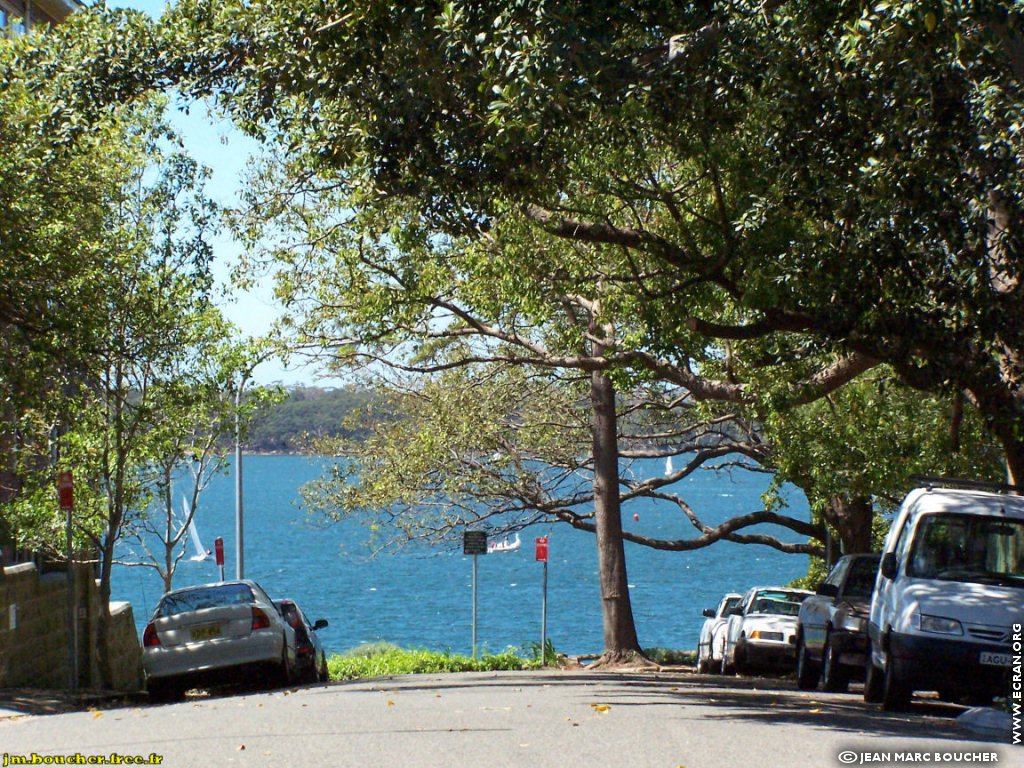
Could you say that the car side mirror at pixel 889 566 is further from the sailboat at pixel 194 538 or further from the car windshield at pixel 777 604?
the sailboat at pixel 194 538

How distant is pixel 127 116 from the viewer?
17062 millimetres

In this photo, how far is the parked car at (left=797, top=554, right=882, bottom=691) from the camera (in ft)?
48.9

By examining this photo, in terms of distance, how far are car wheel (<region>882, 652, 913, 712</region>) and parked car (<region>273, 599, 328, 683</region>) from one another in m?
9.71

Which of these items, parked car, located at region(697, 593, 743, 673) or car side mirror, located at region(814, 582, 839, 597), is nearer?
car side mirror, located at region(814, 582, 839, 597)

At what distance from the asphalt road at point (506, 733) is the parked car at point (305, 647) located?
6.63 m

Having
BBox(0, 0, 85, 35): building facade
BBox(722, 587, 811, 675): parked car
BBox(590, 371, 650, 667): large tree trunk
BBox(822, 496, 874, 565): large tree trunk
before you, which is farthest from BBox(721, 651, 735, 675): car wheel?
BBox(0, 0, 85, 35): building facade

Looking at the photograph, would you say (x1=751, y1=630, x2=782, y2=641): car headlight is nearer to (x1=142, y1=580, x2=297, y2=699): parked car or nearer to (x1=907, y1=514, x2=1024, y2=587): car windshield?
(x1=142, y1=580, x2=297, y2=699): parked car

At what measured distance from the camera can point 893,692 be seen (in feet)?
37.9

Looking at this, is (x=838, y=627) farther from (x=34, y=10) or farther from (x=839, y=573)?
(x=34, y=10)

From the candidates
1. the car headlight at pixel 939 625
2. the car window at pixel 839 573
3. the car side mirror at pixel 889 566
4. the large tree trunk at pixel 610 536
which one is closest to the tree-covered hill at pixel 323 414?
the large tree trunk at pixel 610 536

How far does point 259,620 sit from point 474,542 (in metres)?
8.88

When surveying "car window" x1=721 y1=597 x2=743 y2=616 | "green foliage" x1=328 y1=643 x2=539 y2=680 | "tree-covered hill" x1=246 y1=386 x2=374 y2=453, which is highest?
"tree-covered hill" x1=246 y1=386 x2=374 y2=453

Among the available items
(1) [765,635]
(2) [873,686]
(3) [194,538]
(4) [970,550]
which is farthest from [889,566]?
(3) [194,538]

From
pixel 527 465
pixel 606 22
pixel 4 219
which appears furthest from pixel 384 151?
pixel 527 465
